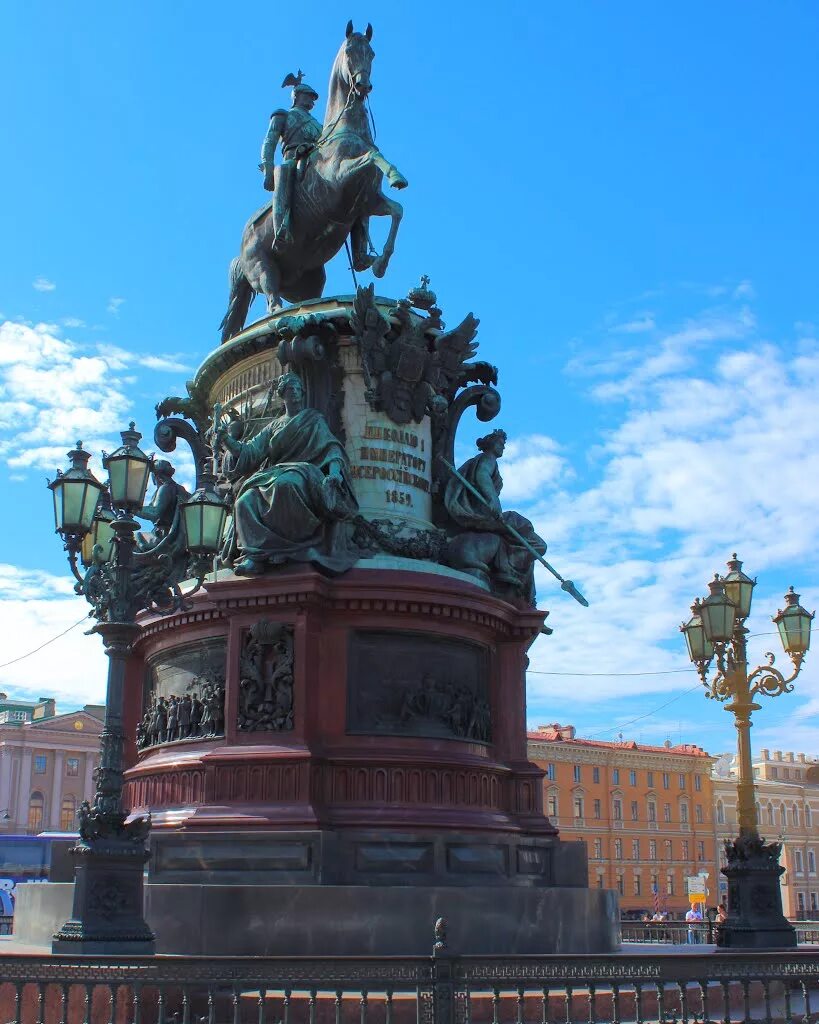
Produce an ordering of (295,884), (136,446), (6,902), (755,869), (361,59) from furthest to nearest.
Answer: (6,902), (361,59), (755,869), (295,884), (136,446)

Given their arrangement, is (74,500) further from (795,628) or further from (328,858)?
(795,628)

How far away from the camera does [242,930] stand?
14.1 meters

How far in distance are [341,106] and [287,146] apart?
116cm

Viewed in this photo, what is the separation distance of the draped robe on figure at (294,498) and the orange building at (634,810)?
71783 millimetres

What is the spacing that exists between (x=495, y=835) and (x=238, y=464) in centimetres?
641

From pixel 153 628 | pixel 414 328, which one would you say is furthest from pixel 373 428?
pixel 153 628

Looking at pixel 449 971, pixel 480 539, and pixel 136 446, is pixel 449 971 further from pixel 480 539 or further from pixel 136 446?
pixel 480 539

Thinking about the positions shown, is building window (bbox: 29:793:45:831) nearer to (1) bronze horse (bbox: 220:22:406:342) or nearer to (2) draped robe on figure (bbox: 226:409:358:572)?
(1) bronze horse (bbox: 220:22:406:342)

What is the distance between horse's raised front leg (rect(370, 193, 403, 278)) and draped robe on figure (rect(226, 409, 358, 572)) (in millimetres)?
3724

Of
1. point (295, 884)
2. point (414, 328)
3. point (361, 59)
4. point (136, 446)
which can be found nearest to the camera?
point (136, 446)

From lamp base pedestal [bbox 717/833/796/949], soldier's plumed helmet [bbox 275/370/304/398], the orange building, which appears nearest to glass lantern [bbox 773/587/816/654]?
lamp base pedestal [bbox 717/833/796/949]

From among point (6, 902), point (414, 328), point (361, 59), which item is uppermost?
point (361, 59)

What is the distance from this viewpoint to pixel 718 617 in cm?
1905

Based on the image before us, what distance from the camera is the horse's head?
20828mm
